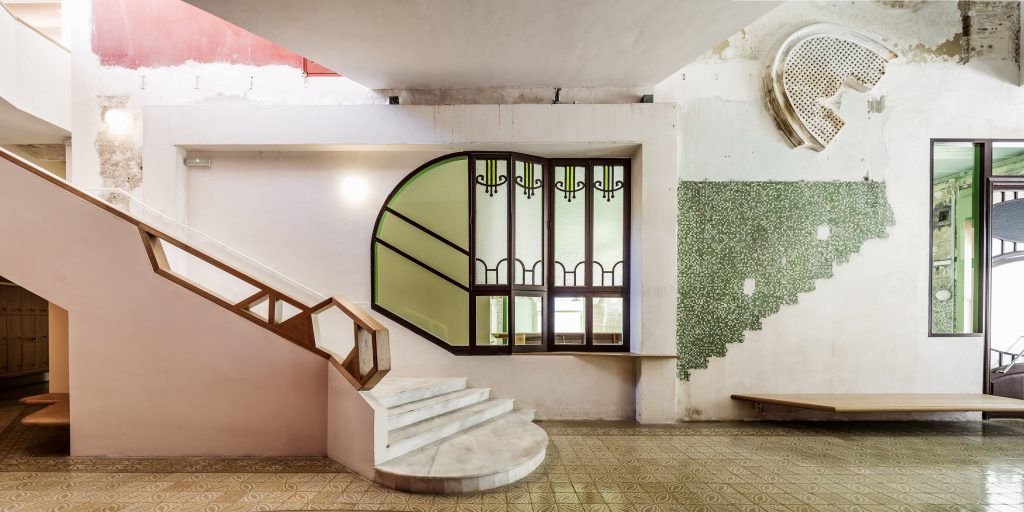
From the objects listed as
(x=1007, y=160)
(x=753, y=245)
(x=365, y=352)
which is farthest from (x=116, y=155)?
(x=1007, y=160)

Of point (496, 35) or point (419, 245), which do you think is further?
point (419, 245)

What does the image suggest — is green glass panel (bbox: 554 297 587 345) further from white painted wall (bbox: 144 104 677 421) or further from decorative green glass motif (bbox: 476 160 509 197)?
decorative green glass motif (bbox: 476 160 509 197)

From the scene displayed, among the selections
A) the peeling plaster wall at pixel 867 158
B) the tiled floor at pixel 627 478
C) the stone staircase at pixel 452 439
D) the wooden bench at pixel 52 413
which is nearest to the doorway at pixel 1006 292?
the peeling plaster wall at pixel 867 158

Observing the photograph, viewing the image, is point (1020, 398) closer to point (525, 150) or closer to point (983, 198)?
point (983, 198)

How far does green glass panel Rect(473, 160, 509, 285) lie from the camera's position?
5746 mm

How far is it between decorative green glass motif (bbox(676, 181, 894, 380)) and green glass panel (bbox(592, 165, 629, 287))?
697mm

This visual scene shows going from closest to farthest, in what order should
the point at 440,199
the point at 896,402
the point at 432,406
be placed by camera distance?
1. the point at 432,406
2. the point at 896,402
3. the point at 440,199

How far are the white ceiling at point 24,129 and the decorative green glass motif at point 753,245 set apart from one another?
7334 millimetres

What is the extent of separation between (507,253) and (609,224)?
131cm

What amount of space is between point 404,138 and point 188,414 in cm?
337

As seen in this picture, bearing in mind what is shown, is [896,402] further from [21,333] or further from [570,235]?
[21,333]

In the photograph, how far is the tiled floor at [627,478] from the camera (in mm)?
3309

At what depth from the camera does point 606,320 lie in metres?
5.91

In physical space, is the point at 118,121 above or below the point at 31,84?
below
